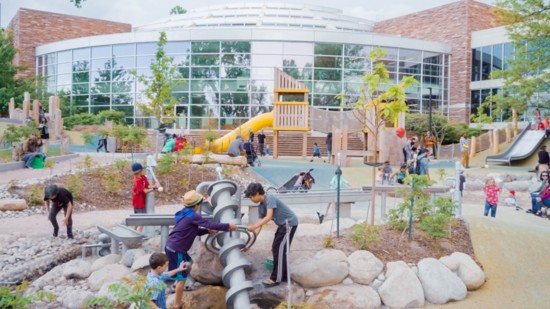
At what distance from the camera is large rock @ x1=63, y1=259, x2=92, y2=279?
790 cm

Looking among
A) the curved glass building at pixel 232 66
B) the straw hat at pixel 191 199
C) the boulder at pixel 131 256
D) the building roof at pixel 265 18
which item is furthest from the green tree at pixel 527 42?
the straw hat at pixel 191 199

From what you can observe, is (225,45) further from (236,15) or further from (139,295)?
(139,295)

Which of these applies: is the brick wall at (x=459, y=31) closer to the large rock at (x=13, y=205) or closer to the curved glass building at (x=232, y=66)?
the curved glass building at (x=232, y=66)

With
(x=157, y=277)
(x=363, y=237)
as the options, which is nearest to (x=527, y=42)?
(x=363, y=237)

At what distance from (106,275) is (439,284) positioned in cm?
477

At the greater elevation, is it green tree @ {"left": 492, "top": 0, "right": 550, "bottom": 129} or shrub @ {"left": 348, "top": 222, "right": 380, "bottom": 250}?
green tree @ {"left": 492, "top": 0, "right": 550, "bottom": 129}

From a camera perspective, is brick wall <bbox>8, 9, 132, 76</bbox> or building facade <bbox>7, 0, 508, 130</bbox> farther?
brick wall <bbox>8, 9, 132, 76</bbox>

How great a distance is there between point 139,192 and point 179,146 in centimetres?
1065

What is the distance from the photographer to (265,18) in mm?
47969

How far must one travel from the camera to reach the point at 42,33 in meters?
49.9

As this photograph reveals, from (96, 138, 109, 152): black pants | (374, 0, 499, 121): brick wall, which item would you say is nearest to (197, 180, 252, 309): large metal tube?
(96, 138, 109, 152): black pants

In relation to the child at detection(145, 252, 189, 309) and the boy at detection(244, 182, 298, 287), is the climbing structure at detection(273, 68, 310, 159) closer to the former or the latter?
the boy at detection(244, 182, 298, 287)

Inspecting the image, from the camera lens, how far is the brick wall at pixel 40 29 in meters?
48.3

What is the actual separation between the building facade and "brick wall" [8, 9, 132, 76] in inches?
125
